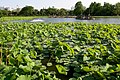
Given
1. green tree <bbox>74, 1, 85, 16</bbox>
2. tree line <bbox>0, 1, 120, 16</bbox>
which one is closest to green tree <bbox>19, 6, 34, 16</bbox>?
tree line <bbox>0, 1, 120, 16</bbox>

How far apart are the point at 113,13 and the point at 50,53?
5087 cm

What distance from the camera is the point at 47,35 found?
8.48 metres

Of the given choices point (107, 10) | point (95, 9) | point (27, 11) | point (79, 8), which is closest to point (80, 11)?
point (79, 8)

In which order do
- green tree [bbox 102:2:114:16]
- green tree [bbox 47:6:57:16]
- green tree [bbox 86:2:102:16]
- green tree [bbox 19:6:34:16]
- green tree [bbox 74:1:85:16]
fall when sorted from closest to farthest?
green tree [bbox 102:2:114:16], green tree [bbox 86:2:102:16], green tree [bbox 74:1:85:16], green tree [bbox 19:6:34:16], green tree [bbox 47:6:57:16]

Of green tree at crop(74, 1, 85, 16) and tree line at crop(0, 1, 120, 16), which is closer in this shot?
tree line at crop(0, 1, 120, 16)

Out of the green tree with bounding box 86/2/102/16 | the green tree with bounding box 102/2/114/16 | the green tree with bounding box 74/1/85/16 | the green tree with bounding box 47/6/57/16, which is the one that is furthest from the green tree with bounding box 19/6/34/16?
the green tree with bounding box 102/2/114/16

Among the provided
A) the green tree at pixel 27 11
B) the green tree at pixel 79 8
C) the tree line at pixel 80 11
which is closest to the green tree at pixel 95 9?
the tree line at pixel 80 11

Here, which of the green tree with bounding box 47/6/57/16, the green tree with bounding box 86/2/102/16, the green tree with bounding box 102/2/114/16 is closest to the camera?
the green tree with bounding box 102/2/114/16

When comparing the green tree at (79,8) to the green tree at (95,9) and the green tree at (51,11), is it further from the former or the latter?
the green tree at (51,11)

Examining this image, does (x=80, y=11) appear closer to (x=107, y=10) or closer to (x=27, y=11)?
(x=107, y=10)

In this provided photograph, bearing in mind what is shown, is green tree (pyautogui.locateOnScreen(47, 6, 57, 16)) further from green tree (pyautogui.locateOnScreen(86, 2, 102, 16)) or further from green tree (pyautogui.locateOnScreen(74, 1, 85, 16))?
green tree (pyautogui.locateOnScreen(86, 2, 102, 16))

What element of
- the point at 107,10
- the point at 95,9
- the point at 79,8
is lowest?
the point at 107,10

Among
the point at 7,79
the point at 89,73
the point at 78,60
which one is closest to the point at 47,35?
the point at 78,60

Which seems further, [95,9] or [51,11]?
[51,11]
